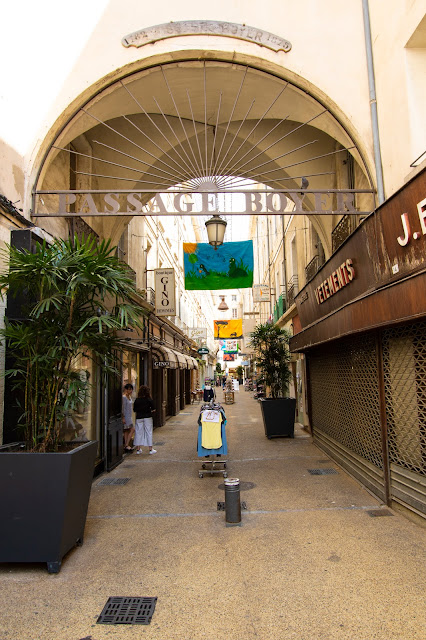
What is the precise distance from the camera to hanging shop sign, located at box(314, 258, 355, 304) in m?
5.96

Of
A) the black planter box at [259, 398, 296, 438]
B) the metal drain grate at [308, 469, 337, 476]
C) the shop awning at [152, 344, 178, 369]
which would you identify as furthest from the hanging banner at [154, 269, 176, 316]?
the metal drain grate at [308, 469, 337, 476]

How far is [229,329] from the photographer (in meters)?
33.0

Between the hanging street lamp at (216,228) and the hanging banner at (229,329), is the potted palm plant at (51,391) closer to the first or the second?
the hanging street lamp at (216,228)

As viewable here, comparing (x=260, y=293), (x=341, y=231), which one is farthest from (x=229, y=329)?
(x=341, y=231)

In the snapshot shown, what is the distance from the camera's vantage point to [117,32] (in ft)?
22.2

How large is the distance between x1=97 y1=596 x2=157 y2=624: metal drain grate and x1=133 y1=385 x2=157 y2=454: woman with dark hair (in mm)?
6123

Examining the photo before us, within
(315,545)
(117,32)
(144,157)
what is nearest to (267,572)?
(315,545)

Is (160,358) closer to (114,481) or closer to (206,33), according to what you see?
(114,481)

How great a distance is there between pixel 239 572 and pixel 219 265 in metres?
8.71

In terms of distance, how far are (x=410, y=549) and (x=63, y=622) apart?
10.6 ft

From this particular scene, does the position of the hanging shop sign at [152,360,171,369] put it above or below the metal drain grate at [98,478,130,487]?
above

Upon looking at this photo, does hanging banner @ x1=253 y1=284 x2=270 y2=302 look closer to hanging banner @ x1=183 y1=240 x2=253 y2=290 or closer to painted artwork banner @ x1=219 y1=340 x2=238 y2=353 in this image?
hanging banner @ x1=183 y1=240 x2=253 y2=290

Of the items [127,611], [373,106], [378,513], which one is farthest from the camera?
[373,106]

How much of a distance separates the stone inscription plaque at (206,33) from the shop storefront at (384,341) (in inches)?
137
